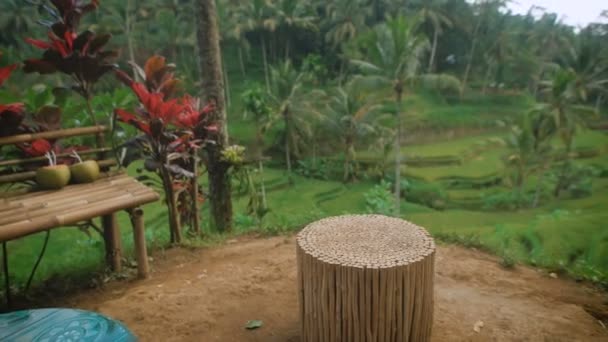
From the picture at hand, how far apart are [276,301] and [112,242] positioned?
4.63ft

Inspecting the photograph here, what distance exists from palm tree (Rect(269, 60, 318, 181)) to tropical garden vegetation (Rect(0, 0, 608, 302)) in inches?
3.7

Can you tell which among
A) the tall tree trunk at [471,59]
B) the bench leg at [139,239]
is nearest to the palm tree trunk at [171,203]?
the bench leg at [139,239]

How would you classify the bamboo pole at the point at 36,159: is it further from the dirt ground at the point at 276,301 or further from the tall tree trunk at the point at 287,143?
the tall tree trunk at the point at 287,143

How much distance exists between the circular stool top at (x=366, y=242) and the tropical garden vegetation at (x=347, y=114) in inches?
64.6

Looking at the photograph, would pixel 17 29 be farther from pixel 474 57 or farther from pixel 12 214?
pixel 474 57

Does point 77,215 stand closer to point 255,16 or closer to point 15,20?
point 15,20

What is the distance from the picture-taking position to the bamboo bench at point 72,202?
102 inches

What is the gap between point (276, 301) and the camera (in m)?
3.17

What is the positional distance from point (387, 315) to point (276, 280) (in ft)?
4.48

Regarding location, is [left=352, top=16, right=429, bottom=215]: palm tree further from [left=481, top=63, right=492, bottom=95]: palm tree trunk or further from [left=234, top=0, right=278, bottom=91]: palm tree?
[left=481, top=63, right=492, bottom=95]: palm tree trunk

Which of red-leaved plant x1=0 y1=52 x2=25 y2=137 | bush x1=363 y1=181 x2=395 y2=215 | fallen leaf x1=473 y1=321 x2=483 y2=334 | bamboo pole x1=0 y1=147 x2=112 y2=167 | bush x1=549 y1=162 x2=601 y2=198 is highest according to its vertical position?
red-leaved plant x1=0 y1=52 x2=25 y2=137

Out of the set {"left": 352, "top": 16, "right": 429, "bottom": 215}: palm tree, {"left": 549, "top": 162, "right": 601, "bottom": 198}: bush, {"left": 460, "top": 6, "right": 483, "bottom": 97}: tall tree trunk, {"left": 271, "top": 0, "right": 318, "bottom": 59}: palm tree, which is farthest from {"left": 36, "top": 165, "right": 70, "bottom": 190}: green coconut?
{"left": 460, "top": 6, "right": 483, "bottom": 97}: tall tree trunk

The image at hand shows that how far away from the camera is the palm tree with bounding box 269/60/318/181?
19906 mm

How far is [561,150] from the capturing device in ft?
75.2
